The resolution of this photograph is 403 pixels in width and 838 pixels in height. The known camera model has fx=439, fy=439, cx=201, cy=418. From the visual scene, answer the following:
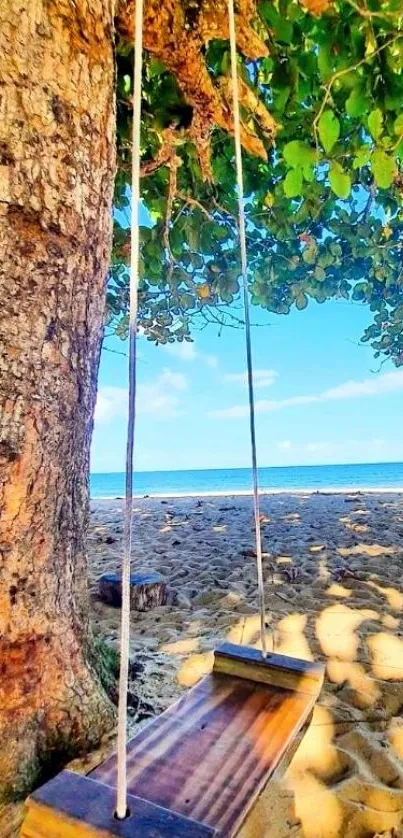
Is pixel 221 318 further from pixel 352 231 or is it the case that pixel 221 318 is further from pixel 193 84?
pixel 193 84

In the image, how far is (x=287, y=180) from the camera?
138cm

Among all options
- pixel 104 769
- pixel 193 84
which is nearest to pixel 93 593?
pixel 104 769

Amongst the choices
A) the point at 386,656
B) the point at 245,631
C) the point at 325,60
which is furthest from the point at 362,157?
the point at 245,631

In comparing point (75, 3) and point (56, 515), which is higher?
point (75, 3)

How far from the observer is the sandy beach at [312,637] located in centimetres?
94

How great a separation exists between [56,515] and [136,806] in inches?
21.7

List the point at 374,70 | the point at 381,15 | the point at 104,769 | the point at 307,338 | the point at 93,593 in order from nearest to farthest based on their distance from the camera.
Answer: the point at 104,769 < the point at 381,15 < the point at 374,70 < the point at 93,593 < the point at 307,338

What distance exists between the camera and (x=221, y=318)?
320 centimetres

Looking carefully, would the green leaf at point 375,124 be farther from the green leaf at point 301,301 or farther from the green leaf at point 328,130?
the green leaf at point 301,301

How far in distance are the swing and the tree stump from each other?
114 centimetres

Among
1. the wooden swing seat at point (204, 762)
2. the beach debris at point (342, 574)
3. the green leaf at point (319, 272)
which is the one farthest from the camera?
the green leaf at point (319, 272)

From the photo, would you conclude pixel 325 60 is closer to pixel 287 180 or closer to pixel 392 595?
pixel 287 180

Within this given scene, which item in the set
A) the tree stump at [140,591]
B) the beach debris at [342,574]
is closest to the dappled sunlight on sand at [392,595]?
the beach debris at [342,574]

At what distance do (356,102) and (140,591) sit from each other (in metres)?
2.11
